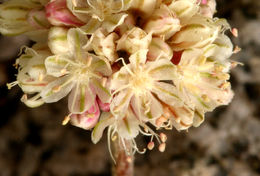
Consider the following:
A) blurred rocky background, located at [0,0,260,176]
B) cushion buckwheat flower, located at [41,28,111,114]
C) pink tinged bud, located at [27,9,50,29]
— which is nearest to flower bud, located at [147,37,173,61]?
cushion buckwheat flower, located at [41,28,111,114]

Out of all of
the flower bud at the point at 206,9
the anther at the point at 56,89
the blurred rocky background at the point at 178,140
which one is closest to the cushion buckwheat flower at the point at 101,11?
the anther at the point at 56,89

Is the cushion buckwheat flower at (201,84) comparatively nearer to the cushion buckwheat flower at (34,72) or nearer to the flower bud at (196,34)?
the flower bud at (196,34)

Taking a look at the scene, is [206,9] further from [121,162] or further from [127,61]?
[121,162]

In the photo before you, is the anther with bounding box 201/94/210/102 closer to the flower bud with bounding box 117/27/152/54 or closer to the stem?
the flower bud with bounding box 117/27/152/54

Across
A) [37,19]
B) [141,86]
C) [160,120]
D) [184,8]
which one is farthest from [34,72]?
[184,8]

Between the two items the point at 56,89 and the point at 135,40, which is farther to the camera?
the point at 56,89

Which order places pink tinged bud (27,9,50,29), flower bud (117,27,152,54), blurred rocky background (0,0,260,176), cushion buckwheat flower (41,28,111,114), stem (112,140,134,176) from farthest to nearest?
blurred rocky background (0,0,260,176)
stem (112,140,134,176)
pink tinged bud (27,9,50,29)
cushion buckwheat flower (41,28,111,114)
flower bud (117,27,152,54)

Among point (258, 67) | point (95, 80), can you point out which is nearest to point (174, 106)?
point (95, 80)
